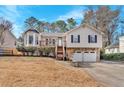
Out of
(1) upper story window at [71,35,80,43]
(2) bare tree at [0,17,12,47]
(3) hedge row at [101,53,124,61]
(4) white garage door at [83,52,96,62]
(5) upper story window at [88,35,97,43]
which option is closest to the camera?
(2) bare tree at [0,17,12,47]

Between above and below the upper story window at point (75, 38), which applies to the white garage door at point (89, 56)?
below

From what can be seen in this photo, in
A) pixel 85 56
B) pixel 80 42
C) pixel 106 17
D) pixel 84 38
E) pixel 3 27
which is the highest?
pixel 106 17

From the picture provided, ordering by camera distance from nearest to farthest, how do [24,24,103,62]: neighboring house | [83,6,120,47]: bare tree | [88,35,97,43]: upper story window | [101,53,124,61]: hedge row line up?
[83,6,120,47]: bare tree < [24,24,103,62]: neighboring house < [88,35,97,43]: upper story window < [101,53,124,61]: hedge row

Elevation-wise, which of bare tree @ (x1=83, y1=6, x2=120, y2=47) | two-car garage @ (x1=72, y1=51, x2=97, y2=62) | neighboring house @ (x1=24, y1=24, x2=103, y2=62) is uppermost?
bare tree @ (x1=83, y1=6, x2=120, y2=47)

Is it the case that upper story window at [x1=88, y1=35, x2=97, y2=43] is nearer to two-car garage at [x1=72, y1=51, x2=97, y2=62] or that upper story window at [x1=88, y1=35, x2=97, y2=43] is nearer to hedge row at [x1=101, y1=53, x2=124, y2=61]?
two-car garage at [x1=72, y1=51, x2=97, y2=62]

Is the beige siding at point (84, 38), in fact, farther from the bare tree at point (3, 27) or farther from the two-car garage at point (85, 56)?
A: the bare tree at point (3, 27)

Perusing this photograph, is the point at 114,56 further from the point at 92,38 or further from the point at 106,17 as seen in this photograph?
the point at 106,17

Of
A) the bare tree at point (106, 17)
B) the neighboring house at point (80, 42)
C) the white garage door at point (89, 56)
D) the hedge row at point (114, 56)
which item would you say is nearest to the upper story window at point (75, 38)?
the neighboring house at point (80, 42)

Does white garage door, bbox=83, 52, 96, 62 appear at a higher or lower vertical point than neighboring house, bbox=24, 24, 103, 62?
lower

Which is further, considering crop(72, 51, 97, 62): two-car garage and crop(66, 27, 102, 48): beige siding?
crop(66, 27, 102, 48): beige siding

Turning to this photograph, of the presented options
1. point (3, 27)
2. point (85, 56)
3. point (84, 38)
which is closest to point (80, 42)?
point (84, 38)

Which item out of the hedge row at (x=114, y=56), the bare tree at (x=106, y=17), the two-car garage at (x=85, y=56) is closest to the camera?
the bare tree at (x=106, y=17)

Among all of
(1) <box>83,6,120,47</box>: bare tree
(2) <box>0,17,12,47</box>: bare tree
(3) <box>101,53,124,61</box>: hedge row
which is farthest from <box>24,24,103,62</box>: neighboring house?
(1) <box>83,6,120,47</box>: bare tree
